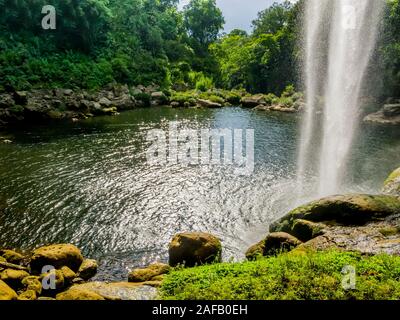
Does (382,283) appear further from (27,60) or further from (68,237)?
(27,60)

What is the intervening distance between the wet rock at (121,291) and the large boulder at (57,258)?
1.92m

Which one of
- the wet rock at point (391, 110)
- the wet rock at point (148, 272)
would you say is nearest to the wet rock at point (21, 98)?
the wet rock at point (148, 272)

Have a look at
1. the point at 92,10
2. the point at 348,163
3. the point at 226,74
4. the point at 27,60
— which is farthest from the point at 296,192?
the point at 226,74

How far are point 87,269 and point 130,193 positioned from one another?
7.38m

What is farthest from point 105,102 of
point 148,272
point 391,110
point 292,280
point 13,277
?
point 292,280

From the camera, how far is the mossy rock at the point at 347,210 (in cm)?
1334

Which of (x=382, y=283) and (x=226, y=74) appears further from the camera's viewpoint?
(x=226, y=74)

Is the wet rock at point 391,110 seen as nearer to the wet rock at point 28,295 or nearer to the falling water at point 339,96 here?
the falling water at point 339,96

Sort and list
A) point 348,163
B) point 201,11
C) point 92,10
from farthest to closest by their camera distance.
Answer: point 201,11 → point 92,10 → point 348,163

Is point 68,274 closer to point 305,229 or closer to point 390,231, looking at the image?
point 305,229

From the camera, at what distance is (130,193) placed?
19.8m

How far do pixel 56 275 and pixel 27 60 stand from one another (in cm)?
4111
